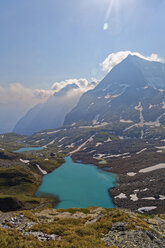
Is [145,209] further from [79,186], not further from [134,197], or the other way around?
[79,186]

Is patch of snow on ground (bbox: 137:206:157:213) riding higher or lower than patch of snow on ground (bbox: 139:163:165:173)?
higher

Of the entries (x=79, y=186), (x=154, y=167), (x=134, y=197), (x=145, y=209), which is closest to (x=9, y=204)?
(x=79, y=186)

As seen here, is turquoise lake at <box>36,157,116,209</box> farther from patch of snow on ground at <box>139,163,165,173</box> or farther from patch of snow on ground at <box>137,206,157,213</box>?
patch of snow on ground at <box>139,163,165,173</box>

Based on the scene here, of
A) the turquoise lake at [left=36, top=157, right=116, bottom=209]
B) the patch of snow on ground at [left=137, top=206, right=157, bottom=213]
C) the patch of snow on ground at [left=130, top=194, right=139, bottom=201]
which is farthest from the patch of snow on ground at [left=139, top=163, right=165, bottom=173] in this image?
the patch of snow on ground at [left=137, top=206, right=157, bottom=213]

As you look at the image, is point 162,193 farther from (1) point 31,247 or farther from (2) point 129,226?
(1) point 31,247

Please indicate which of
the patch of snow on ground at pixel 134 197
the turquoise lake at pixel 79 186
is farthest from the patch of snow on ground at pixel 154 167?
the patch of snow on ground at pixel 134 197
